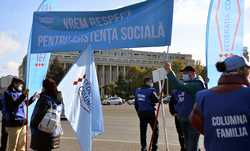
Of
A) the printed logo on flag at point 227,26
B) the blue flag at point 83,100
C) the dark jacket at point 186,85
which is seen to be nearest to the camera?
the dark jacket at point 186,85

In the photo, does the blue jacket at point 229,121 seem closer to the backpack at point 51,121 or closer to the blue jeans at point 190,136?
the backpack at point 51,121

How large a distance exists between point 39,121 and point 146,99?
4.21 metres

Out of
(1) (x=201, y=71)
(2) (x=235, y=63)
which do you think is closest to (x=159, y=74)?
(2) (x=235, y=63)

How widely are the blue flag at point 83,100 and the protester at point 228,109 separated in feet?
13.5

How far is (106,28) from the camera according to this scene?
8.21 meters

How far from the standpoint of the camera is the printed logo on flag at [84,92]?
805cm

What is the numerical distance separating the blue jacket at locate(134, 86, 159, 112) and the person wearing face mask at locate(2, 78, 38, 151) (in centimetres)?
300

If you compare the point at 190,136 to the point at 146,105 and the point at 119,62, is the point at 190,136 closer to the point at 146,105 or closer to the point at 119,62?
the point at 146,105

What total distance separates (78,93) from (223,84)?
14.3 ft

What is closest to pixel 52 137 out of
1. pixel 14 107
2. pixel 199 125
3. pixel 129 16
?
pixel 14 107

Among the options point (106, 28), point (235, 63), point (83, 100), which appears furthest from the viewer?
point (106, 28)

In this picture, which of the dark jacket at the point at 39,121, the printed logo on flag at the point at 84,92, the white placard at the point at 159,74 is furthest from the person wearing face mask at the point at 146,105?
the dark jacket at the point at 39,121

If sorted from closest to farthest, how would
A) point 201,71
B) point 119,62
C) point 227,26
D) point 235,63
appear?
point 235,63, point 227,26, point 201,71, point 119,62

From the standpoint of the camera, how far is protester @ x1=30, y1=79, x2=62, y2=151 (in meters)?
7.35
